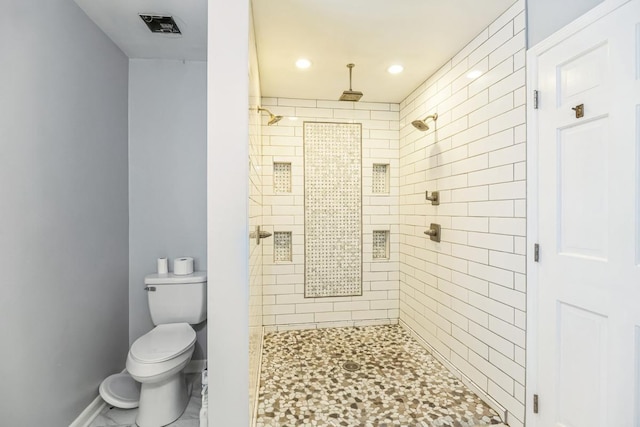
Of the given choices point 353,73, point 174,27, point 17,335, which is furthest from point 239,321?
point 353,73

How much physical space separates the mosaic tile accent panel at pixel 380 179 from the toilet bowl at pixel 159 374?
226 cm

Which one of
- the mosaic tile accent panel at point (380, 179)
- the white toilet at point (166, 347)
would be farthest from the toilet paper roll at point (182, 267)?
the mosaic tile accent panel at point (380, 179)

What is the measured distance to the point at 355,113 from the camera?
3.34 metres

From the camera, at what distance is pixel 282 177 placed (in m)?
3.30

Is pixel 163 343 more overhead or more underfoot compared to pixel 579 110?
more underfoot

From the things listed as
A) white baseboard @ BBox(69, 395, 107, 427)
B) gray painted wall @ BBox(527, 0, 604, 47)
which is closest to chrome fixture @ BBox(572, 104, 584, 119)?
gray painted wall @ BBox(527, 0, 604, 47)

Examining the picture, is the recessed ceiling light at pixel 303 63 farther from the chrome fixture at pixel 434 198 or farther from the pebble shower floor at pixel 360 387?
the pebble shower floor at pixel 360 387

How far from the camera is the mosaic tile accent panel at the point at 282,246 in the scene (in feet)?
10.8

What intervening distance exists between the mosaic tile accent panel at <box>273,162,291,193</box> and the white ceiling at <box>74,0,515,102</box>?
31.9 inches

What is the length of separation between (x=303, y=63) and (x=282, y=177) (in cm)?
117

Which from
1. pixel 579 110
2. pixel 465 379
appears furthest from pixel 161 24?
pixel 465 379

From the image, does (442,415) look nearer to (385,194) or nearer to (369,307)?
(369,307)

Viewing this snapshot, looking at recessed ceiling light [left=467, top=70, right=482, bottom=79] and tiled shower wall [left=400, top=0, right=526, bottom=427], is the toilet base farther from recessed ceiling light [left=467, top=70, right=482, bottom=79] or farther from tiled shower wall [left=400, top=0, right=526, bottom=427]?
recessed ceiling light [left=467, top=70, right=482, bottom=79]

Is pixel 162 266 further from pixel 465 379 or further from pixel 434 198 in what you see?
pixel 465 379
